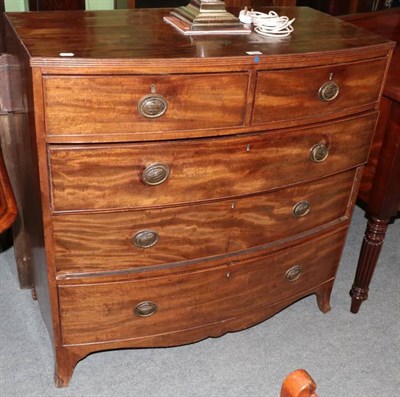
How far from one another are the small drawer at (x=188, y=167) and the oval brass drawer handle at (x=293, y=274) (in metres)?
0.34

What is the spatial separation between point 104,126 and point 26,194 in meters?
0.51

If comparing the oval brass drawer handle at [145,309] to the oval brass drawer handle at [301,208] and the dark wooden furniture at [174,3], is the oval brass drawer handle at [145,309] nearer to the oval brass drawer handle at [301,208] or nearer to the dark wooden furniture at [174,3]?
the oval brass drawer handle at [301,208]

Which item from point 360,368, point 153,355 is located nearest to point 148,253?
Result: point 153,355

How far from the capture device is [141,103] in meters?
1.39

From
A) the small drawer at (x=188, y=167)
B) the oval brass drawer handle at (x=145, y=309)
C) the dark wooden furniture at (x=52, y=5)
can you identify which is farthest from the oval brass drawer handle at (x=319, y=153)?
the dark wooden furniture at (x=52, y=5)

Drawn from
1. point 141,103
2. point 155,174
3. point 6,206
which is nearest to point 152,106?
point 141,103

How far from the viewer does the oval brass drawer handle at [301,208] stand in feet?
5.91

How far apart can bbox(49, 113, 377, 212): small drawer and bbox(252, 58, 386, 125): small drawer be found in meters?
0.06

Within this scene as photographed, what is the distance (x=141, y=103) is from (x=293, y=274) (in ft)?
2.77

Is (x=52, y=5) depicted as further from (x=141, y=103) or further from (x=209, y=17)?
(x=141, y=103)

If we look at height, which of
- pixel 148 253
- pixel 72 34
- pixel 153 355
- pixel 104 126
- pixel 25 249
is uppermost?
pixel 72 34

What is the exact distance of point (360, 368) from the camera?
201cm

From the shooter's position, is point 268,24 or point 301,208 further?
point 301,208

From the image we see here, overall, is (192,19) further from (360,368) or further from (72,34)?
(360,368)
